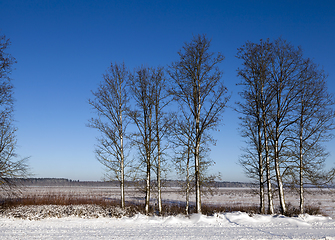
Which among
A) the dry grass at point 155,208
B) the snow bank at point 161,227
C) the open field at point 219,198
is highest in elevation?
the snow bank at point 161,227

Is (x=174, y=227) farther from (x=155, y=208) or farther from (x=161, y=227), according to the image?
(x=155, y=208)

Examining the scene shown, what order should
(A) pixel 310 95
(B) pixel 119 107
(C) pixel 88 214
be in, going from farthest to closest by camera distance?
(B) pixel 119 107
(A) pixel 310 95
(C) pixel 88 214

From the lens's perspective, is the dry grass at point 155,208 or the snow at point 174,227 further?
the dry grass at point 155,208

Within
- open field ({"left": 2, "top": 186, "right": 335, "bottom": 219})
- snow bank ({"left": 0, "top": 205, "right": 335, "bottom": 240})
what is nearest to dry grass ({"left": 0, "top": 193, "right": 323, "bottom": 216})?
open field ({"left": 2, "top": 186, "right": 335, "bottom": 219})

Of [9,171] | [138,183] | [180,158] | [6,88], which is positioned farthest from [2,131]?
[180,158]

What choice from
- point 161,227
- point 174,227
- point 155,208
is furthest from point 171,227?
point 155,208

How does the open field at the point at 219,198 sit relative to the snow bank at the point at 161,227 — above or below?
below

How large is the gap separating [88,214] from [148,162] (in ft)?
16.3

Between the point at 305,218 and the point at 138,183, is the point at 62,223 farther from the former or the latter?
the point at 305,218

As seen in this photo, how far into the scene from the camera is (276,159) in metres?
15.1

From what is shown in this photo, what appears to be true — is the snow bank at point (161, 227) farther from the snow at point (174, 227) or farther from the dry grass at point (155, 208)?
the dry grass at point (155, 208)

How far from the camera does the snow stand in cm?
1009

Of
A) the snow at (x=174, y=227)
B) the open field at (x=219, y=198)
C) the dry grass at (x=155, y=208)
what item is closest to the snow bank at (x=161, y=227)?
the snow at (x=174, y=227)

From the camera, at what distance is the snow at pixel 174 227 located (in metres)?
10.1
